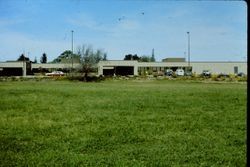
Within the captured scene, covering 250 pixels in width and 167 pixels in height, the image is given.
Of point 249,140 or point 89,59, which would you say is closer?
point 249,140

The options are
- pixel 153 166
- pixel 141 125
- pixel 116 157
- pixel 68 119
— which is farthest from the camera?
pixel 68 119

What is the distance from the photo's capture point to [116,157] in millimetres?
8516

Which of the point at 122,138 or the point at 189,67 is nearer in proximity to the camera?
the point at 122,138

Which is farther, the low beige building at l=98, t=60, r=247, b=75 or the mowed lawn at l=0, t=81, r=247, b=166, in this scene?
the low beige building at l=98, t=60, r=247, b=75

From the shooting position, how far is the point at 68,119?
15094mm

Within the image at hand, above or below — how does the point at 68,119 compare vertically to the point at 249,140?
below

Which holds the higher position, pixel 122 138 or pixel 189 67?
pixel 189 67

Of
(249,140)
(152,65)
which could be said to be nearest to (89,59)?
(152,65)

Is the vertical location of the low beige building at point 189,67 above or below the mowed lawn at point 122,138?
above

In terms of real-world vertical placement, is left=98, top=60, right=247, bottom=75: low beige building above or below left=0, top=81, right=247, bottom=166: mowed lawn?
above

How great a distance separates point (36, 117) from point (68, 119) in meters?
1.47

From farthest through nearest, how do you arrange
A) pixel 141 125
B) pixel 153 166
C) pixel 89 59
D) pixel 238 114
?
pixel 89 59 < pixel 238 114 < pixel 141 125 < pixel 153 166

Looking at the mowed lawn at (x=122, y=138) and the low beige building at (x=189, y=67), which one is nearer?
the mowed lawn at (x=122, y=138)

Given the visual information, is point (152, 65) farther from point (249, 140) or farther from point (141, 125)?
point (249, 140)
